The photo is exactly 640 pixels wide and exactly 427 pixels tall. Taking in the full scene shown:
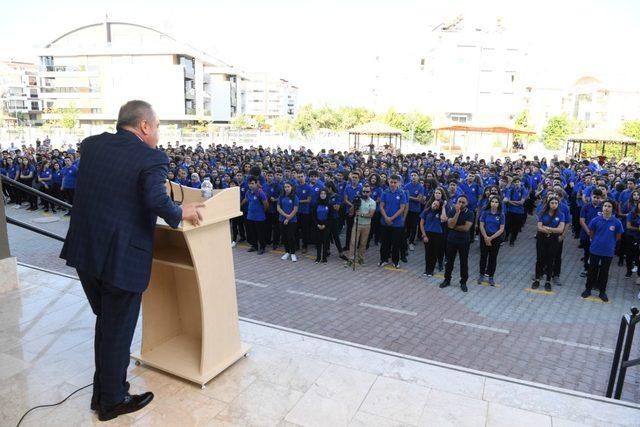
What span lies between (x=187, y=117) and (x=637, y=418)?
66227 mm

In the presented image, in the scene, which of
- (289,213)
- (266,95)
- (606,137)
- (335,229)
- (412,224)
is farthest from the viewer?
(266,95)

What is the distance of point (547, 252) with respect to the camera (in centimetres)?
816

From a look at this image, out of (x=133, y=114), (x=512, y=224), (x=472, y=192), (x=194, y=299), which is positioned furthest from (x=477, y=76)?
(x=133, y=114)

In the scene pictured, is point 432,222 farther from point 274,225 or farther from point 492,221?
point 274,225

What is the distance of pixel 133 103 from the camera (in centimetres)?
275

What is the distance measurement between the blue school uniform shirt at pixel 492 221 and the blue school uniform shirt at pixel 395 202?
1.56 m

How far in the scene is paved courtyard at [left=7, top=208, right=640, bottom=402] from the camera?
536 centimetres

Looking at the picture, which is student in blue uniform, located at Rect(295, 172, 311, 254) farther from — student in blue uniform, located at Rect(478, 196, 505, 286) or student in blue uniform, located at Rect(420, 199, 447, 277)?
student in blue uniform, located at Rect(478, 196, 505, 286)

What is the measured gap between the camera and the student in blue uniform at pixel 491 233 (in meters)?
8.23

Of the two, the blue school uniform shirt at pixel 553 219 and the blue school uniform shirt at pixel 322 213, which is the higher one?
the blue school uniform shirt at pixel 553 219

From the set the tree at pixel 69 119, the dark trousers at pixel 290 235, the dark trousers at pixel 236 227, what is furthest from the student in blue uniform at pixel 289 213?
the tree at pixel 69 119

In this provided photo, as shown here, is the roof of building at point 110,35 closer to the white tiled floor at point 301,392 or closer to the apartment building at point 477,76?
the apartment building at point 477,76

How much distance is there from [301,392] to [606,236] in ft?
21.7

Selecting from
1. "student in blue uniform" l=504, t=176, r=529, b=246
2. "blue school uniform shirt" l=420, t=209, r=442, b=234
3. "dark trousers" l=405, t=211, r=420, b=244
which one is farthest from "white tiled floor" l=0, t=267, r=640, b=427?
"student in blue uniform" l=504, t=176, r=529, b=246
